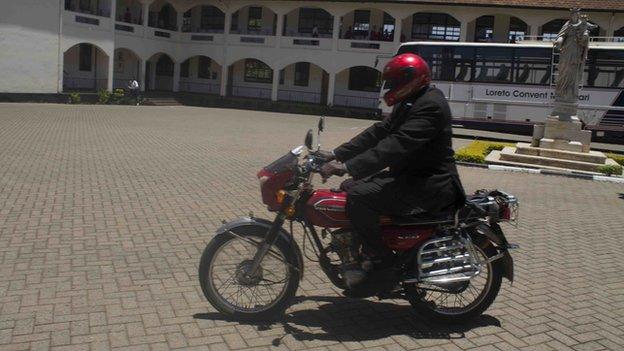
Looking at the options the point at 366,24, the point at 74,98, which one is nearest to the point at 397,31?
the point at 366,24

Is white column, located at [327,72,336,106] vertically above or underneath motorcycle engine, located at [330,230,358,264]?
above

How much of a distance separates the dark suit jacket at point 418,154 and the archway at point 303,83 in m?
35.1

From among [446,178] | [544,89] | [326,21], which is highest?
[326,21]

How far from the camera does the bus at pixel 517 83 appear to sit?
71.5 feet

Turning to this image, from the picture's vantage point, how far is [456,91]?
24062mm

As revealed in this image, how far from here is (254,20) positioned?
133 feet

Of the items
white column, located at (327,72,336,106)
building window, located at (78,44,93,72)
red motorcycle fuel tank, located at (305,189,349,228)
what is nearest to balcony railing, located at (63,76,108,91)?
building window, located at (78,44,93,72)

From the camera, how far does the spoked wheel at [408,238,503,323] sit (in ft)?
13.8

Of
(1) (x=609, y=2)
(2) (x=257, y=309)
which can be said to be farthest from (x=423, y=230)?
(1) (x=609, y=2)

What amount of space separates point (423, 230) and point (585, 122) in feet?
68.4

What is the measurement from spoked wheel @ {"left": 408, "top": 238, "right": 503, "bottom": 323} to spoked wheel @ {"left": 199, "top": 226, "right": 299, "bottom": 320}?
0.92 m

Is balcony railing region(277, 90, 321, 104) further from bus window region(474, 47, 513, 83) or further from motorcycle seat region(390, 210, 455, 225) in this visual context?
motorcycle seat region(390, 210, 455, 225)

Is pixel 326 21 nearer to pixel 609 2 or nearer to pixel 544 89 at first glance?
pixel 609 2

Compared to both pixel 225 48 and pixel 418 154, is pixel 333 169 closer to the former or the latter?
pixel 418 154
